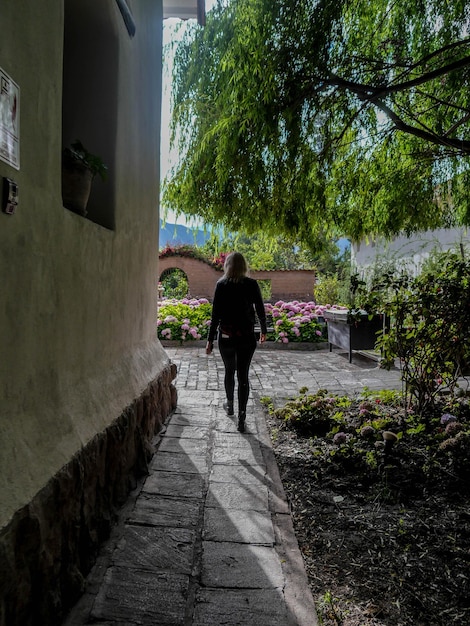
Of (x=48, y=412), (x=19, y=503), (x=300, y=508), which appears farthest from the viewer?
(x=300, y=508)

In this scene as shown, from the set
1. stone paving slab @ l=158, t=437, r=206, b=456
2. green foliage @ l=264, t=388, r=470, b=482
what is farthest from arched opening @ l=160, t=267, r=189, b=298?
stone paving slab @ l=158, t=437, r=206, b=456

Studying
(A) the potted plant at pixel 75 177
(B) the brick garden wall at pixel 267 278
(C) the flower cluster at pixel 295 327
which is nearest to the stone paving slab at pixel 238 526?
(A) the potted plant at pixel 75 177

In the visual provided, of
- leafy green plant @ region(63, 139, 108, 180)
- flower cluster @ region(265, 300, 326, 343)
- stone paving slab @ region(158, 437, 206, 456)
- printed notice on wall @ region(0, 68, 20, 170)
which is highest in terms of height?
leafy green plant @ region(63, 139, 108, 180)

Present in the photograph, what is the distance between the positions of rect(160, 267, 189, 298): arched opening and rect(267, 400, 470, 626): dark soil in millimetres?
15221

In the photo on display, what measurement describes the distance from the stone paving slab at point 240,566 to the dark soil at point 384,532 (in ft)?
0.68

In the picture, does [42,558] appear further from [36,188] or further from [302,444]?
[302,444]

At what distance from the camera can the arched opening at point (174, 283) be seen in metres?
19.4

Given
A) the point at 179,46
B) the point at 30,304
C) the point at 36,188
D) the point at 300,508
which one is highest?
the point at 179,46

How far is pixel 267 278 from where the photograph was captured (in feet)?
59.9

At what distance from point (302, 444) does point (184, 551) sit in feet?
6.73

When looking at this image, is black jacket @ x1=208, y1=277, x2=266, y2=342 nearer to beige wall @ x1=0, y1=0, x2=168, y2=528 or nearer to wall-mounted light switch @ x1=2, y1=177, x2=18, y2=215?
beige wall @ x1=0, y1=0, x2=168, y2=528

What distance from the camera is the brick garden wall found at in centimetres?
1817

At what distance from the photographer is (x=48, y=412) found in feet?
7.21

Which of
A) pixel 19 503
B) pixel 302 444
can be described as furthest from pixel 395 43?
pixel 19 503
